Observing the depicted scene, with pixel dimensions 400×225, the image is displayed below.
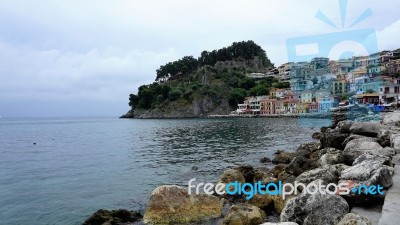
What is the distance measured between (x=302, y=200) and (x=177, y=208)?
14.8 feet

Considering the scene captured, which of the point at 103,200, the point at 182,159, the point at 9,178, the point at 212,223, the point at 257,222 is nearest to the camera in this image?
the point at 257,222

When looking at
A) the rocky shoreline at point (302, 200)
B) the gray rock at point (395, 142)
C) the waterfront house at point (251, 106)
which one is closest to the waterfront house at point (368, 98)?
the waterfront house at point (251, 106)

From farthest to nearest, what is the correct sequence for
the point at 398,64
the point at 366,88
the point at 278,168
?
the point at 398,64 < the point at 366,88 < the point at 278,168

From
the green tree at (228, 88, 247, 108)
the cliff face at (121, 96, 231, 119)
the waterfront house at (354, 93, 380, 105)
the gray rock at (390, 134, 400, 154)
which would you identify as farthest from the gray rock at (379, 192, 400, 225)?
the green tree at (228, 88, 247, 108)

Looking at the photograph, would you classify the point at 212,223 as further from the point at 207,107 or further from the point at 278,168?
the point at 207,107

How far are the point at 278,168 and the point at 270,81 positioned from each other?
12864 cm

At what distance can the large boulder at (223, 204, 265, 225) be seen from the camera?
9383 millimetres

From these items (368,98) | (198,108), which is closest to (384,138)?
(368,98)

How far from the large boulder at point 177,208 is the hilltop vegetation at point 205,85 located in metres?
117

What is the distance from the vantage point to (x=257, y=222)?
9555 millimetres

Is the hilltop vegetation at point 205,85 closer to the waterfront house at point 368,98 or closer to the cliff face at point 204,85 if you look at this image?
the cliff face at point 204,85

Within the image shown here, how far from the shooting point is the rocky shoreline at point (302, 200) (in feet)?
24.2

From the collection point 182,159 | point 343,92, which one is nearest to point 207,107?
point 343,92

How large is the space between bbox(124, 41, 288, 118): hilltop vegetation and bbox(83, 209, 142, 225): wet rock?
382 feet
